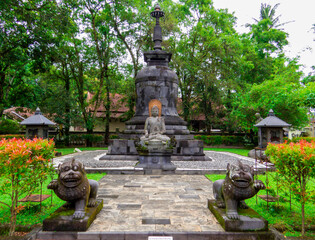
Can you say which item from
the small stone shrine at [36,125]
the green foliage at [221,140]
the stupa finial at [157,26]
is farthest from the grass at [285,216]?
the green foliage at [221,140]

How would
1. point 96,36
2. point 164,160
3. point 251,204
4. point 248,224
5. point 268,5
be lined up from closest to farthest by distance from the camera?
point 248,224 < point 251,204 < point 164,160 < point 96,36 < point 268,5

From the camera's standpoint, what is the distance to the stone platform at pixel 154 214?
10.9 ft

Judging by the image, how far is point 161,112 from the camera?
43.4 ft

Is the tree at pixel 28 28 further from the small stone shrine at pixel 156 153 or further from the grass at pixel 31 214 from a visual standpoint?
the grass at pixel 31 214

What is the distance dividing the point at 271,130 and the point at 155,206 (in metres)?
9.02

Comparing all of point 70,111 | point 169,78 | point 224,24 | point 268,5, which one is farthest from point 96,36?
point 268,5

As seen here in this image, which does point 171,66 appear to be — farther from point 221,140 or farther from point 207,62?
point 221,140

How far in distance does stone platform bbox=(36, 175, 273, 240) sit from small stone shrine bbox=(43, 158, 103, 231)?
11 centimetres

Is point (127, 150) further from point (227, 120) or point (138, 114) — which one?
point (227, 120)

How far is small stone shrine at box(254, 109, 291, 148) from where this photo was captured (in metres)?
11.0

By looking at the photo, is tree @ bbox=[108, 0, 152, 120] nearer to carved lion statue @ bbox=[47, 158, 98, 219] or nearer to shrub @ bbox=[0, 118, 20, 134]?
shrub @ bbox=[0, 118, 20, 134]

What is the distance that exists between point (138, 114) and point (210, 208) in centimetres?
988

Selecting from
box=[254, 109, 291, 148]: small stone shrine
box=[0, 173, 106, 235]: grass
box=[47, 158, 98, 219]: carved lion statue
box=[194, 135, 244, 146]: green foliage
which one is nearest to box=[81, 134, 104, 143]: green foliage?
box=[194, 135, 244, 146]: green foliage

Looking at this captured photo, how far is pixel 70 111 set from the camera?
21.7 m
